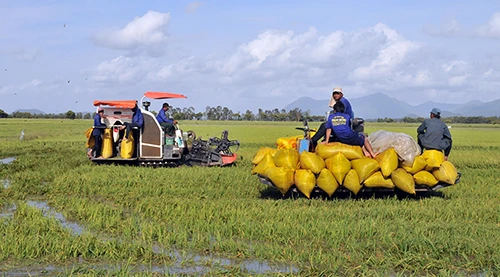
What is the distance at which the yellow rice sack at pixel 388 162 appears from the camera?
8.49 meters

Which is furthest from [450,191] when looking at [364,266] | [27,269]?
[27,269]

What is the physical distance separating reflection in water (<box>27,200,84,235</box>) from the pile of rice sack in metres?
3.08

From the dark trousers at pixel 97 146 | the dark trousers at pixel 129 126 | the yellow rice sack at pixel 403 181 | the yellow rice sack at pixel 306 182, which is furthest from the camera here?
the dark trousers at pixel 97 146

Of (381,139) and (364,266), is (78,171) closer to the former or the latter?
(381,139)

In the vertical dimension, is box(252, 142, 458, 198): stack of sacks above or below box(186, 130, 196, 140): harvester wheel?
below

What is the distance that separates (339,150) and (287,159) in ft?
2.86

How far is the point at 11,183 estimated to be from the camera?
1059 centimetres

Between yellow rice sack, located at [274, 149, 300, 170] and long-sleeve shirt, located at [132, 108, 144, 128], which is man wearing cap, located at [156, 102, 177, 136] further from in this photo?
yellow rice sack, located at [274, 149, 300, 170]

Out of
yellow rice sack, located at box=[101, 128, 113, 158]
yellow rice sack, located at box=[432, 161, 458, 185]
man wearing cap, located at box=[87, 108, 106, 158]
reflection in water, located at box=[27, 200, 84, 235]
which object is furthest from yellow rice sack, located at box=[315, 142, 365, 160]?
man wearing cap, located at box=[87, 108, 106, 158]

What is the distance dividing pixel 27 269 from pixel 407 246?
3.90 m

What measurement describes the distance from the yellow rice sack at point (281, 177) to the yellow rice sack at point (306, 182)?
0.43ft

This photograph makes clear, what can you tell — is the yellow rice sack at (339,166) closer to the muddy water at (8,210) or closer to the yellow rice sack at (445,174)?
the yellow rice sack at (445,174)

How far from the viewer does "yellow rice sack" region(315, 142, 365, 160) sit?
8625mm

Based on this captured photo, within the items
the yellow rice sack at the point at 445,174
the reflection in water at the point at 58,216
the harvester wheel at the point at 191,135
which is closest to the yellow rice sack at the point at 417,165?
the yellow rice sack at the point at 445,174
